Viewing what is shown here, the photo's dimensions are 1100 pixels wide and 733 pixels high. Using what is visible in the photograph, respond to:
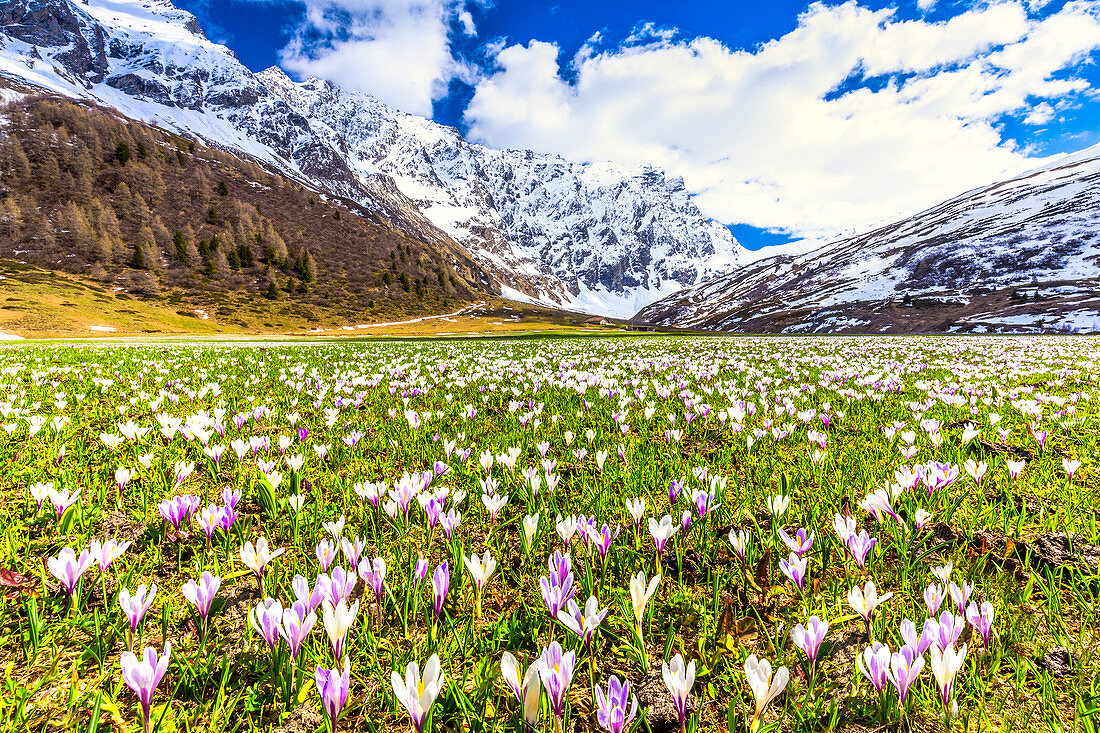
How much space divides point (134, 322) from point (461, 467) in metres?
95.0

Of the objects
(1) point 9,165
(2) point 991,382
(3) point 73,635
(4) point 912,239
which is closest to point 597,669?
(3) point 73,635

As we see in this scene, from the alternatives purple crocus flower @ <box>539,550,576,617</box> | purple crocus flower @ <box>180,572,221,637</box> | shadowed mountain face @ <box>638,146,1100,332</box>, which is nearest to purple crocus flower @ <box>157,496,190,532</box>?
purple crocus flower @ <box>180,572,221,637</box>

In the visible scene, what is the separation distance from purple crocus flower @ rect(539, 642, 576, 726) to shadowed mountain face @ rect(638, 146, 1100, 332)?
93.1 m

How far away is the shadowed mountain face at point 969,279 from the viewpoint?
81.8 m

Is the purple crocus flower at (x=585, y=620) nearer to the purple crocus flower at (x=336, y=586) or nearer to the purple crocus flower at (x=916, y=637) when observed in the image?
the purple crocus flower at (x=336, y=586)

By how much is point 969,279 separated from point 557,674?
161396mm

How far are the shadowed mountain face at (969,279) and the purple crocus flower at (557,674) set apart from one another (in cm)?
9311

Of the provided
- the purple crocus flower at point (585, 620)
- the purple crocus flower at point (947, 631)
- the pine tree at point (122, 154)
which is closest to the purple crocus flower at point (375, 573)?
the purple crocus flower at point (585, 620)

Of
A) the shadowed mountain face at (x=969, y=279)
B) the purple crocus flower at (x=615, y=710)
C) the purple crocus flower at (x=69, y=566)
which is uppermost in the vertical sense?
the shadowed mountain face at (x=969, y=279)

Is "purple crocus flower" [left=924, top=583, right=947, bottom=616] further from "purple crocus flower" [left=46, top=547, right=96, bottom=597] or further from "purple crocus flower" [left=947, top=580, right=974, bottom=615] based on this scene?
"purple crocus flower" [left=46, top=547, right=96, bottom=597]

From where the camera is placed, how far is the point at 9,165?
117938 millimetres

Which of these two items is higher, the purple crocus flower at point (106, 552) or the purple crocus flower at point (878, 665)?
the purple crocus flower at point (106, 552)

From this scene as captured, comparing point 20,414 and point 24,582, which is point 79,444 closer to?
point 20,414

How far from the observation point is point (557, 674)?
1.42m
